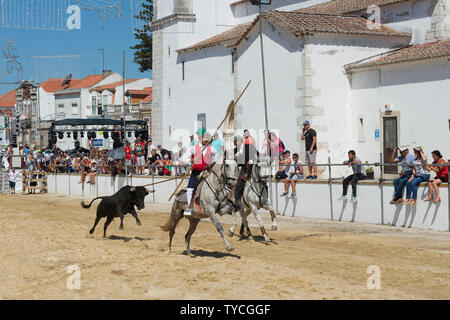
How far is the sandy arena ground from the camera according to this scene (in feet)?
34.4

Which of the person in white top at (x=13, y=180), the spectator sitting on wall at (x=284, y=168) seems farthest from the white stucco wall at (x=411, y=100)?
the person in white top at (x=13, y=180)

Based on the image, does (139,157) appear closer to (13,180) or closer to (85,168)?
(85,168)

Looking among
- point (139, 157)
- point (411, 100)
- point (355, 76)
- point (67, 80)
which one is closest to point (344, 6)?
point (355, 76)

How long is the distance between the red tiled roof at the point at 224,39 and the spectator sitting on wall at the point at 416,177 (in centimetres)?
1799

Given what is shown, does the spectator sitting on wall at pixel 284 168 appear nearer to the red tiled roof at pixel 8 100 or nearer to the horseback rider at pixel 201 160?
the horseback rider at pixel 201 160

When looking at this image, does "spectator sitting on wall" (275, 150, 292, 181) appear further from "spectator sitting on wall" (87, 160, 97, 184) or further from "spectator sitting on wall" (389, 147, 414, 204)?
"spectator sitting on wall" (87, 160, 97, 184)

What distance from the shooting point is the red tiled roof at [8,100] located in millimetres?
100606

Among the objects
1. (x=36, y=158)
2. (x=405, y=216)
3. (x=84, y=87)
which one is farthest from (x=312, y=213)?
(x=84, y=87)

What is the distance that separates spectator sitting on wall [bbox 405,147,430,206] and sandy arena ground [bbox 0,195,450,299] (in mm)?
883

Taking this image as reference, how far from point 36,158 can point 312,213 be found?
69.0 feet

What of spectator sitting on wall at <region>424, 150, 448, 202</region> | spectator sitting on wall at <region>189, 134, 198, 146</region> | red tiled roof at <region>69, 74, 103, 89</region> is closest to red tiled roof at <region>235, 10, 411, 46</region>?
spectator sitting on wall at <region>189, 134, 198, 146</region>

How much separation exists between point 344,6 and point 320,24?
576 cm

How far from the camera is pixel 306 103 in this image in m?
27.4

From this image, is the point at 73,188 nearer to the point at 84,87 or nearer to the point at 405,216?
the point at 405,216
